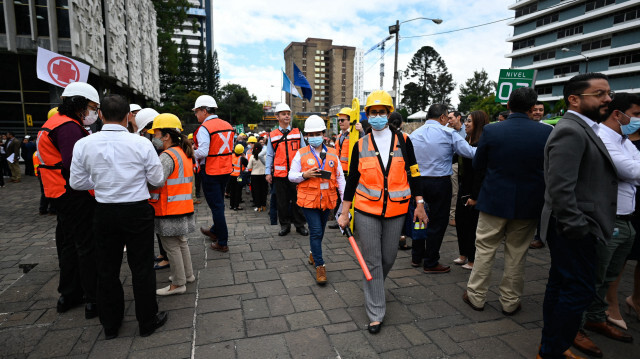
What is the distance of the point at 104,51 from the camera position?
66.4 feet

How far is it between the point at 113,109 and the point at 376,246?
2472 millimetres

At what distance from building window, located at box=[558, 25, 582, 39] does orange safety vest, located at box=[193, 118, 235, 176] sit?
2657 inches

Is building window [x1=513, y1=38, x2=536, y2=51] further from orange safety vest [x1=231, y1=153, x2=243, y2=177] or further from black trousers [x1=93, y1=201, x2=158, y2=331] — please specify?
black trousers [x1=93, y1=201, x2=158, y2=331]

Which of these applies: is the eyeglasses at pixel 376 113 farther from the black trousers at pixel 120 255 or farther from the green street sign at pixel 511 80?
the green street sign at pixel 511 80

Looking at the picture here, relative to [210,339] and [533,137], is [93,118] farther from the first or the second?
[533,137]

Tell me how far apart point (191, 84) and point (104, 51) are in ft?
146

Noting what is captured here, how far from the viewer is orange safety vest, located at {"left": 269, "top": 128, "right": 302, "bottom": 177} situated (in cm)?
598

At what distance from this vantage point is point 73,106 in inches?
127

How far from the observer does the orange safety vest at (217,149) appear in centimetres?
498

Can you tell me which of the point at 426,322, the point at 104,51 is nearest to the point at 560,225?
the point at 426,322

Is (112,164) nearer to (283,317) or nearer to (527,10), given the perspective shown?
(283,317)

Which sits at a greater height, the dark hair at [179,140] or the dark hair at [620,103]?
the dark hair at [620,103]

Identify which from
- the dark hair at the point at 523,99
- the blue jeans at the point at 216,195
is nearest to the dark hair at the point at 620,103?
the dark hair at the point at 523,99

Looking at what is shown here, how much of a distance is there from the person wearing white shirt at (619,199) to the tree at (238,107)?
65.2m
